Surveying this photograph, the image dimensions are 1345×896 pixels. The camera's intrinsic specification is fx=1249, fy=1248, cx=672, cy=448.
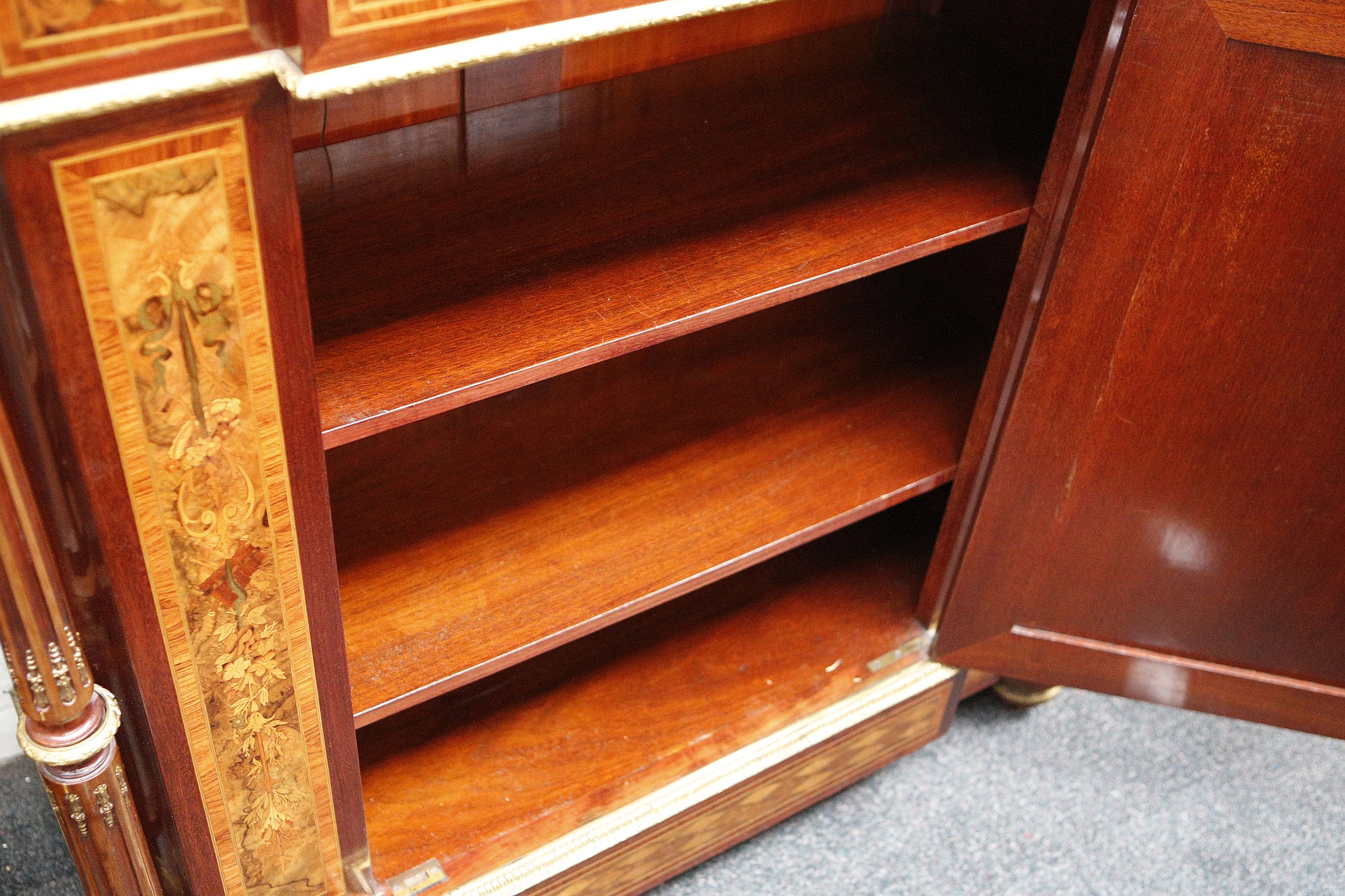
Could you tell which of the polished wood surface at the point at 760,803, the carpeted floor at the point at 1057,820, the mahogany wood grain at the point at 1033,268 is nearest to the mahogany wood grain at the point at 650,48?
the mahogany wood grain at the point at 1033,268

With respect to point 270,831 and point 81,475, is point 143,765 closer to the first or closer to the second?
point 270,831

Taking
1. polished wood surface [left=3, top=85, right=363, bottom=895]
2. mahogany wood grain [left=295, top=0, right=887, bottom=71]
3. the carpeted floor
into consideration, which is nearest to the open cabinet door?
the carpeted floor

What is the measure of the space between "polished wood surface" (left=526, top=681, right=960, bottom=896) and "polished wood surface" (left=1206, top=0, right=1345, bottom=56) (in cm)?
66

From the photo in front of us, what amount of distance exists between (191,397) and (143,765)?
0.88ft

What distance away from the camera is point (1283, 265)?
87 cm

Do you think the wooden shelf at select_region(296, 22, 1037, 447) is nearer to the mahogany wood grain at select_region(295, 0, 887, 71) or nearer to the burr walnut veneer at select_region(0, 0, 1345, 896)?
the burr walnut veneer at select_region(0, 0, 1345, 896)

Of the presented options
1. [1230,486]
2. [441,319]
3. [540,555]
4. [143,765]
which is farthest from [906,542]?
[143,765]

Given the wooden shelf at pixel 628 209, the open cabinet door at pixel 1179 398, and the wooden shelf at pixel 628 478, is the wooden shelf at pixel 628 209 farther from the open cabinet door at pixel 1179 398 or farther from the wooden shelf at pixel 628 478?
the wooden shelf at pixel 628 478

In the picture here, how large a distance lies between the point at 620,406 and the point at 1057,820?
64cm

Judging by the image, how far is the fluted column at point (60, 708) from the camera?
0.59m

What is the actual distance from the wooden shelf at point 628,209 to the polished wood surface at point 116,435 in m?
0.08

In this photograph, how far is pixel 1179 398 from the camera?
94cm

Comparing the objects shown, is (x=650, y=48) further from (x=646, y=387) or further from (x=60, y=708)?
(x=60, y=708)

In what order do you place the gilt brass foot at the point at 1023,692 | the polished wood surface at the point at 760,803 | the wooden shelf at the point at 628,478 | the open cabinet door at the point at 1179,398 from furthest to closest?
the gilt brass foot at the point at 1023,692, the polished wood surface at the point at 760,803, the wooden shelf at the point at 628,478, the open cabinet door at the point at 1179,398
